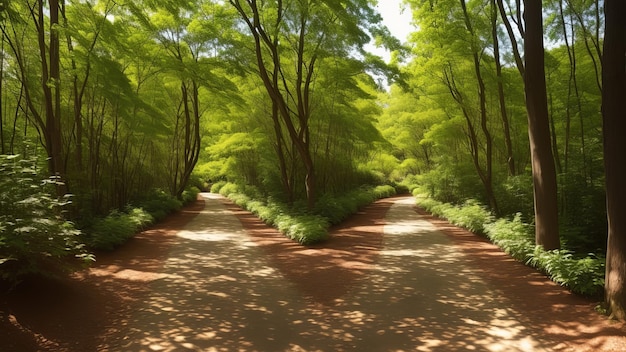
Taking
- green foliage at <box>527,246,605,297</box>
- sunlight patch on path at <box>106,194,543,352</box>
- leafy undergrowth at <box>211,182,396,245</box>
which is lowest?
sunlight patch on path at <box>106,194,543,352</box>

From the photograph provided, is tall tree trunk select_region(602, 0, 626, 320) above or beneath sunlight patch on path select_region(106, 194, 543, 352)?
above

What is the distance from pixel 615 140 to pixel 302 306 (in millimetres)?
4481

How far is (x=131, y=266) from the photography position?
6.96 m

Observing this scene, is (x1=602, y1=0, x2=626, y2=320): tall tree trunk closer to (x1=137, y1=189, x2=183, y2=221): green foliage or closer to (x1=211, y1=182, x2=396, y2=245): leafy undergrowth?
(x1=211, y1=182, x2=396, y2=245): leafy undergrowth

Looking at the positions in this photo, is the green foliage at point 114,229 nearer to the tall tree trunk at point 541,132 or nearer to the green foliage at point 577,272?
the green foliage at point 577,272

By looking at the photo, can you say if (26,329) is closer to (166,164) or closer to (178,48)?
(178,48)

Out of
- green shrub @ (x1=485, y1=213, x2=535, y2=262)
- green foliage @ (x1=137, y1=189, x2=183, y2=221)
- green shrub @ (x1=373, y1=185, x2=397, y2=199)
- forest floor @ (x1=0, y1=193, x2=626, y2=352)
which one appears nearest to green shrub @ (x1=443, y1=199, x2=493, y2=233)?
green shrub @ (x1=485, y1=213, x2=535, y2=262)

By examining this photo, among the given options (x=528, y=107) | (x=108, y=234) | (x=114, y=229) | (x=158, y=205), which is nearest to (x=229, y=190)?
(x=158, y=205)

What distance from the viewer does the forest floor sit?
12.7ft

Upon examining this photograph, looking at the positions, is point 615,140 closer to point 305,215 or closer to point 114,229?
point 305,215

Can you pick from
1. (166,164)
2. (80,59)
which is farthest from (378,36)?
(166,164)

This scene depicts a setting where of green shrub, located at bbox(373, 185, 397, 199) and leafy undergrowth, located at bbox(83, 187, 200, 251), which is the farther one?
green shrub, located at bbox(373, 185, 397, 199)

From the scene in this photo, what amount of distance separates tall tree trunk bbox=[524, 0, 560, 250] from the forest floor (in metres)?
0.92

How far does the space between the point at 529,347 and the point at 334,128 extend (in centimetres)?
1379
